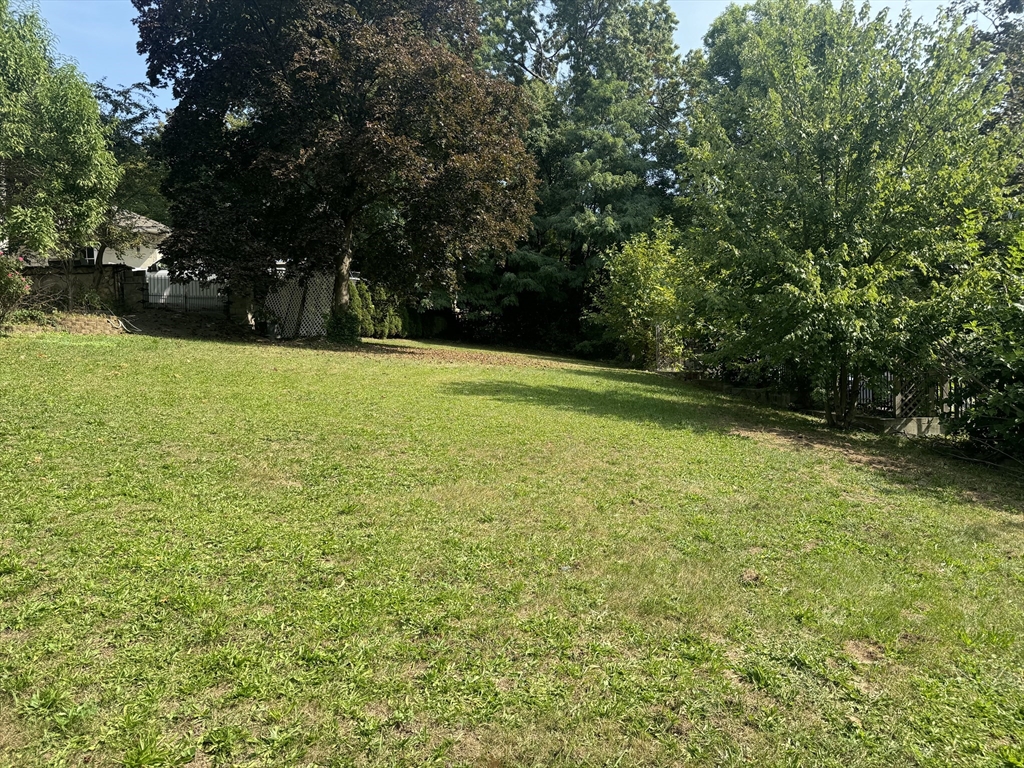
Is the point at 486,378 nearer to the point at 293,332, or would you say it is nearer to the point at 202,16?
the point at 293,332

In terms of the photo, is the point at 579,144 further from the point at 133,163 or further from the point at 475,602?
the point at 475,602

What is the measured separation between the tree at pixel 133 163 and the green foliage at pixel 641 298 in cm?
1514

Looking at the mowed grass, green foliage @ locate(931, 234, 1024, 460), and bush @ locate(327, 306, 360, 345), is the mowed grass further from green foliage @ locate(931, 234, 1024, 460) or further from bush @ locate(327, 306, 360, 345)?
bush @ locate(327, 306, 360, 345)

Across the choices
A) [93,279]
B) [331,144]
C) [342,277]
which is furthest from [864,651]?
[93,279]

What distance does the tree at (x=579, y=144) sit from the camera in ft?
90.8

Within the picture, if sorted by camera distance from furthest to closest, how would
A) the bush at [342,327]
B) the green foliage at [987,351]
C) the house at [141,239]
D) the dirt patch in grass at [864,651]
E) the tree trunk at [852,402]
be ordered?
the house at [141,239] < the bush at [342,327] < the tree trunk at [852,402] < the green foliage at [987,351] < the dirt patch in grass at [864,651]

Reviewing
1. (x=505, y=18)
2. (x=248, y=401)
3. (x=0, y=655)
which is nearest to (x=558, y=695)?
(x=0, y=655)

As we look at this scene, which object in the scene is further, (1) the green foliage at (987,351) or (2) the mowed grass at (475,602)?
(1) the green foliage at (987,351)

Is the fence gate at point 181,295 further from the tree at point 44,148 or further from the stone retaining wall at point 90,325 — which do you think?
the tree at point 44,148

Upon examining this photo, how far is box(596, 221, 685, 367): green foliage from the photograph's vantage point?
63.4 feet

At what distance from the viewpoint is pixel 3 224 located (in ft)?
40.5

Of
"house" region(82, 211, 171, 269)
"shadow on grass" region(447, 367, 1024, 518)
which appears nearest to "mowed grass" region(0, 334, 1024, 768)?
"shadow on grass" region(447, 367, 1024, 518)

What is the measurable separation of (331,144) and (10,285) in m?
7.19

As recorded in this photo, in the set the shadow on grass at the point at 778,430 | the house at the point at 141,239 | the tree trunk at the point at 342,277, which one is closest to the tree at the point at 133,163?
the house at the point at 141,239
